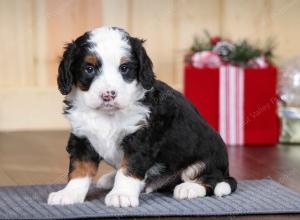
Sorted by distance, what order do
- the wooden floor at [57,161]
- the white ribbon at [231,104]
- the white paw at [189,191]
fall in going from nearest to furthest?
1. the white paw at [189,191]
2. the wooden floor at [57,161]
3. the white ribbon at [231,104]

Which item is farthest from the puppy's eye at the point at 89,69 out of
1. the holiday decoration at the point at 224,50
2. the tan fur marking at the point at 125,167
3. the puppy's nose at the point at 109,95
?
the holiday decoration at the point at 224,50

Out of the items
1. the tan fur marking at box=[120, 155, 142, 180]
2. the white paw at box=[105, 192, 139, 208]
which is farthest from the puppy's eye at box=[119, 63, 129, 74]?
the white paw at box=[105, 192, 139, 208]

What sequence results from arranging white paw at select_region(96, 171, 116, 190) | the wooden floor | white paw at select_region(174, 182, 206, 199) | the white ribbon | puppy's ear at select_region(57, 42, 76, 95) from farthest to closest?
the white ribbon → the wooden floor → white paw at select_region(96, 171, 116, 190) → white paw at select_region(174, 182, 206, 199) → puppy's ear at select_region(57, 42, 76, 95)

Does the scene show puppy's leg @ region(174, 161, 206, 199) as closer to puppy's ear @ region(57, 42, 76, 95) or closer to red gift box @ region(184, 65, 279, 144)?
puppy's ear @ region(57, 42, 76, 95)

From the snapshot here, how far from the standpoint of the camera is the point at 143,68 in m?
2.35

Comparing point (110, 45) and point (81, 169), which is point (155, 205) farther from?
point (110, 45)

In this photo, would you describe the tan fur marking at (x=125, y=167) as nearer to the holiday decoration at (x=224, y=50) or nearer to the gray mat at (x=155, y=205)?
the gray mat at (x=155, y=205)

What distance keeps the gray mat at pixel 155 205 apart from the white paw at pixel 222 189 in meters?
0.02

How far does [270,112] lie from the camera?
167 inches

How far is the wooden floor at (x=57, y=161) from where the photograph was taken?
3.03m

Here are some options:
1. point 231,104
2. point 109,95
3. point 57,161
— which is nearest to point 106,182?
point 109,95

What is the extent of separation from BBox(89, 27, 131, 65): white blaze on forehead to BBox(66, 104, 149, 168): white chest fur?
194mm

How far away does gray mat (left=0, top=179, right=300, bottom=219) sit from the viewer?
222 cm

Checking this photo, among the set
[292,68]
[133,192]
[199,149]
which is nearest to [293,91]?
[292,68]
